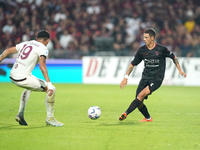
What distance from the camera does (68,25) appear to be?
1964cm

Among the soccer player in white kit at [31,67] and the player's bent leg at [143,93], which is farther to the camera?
the player's bent leg at [143,93]

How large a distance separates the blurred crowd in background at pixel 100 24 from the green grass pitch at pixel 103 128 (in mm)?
7032

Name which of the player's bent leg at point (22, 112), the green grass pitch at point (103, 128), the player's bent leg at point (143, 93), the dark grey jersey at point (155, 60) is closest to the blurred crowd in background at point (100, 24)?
the green grass pitch at point (103, 128)

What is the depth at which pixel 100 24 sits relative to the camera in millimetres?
19625

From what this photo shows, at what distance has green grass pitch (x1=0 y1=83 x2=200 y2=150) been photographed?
5.12 m

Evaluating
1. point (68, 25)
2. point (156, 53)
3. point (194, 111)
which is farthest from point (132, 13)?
point (156, 53)

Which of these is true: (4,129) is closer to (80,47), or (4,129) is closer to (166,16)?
(80,47)

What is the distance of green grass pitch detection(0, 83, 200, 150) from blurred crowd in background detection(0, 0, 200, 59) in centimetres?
703

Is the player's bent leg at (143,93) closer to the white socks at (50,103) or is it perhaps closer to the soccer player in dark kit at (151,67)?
the soccer player in dark kit at (151,67)

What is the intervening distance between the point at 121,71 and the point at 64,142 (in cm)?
1183

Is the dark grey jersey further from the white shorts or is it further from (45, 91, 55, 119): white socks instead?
the white shorts

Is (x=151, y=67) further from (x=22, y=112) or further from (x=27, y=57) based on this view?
(x=22, y=112)

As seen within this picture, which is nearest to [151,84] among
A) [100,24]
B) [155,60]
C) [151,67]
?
[151,67]

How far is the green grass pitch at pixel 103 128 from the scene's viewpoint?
16.8ft
